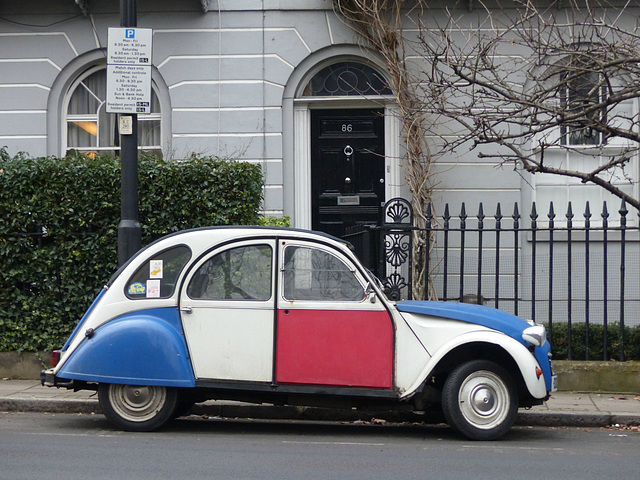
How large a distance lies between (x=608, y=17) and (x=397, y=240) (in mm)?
5555

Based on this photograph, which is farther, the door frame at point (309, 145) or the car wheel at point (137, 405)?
the door frame at point (309, 145)

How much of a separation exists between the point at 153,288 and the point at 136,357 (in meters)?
0.61

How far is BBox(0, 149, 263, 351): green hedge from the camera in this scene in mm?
9797

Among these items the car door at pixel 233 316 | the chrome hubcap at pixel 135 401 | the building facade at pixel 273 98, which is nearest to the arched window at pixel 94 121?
the building facade at pixel 273 98

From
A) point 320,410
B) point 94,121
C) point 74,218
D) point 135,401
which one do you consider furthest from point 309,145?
point 135,401

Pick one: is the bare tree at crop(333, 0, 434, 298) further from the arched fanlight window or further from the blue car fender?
the blue car fender

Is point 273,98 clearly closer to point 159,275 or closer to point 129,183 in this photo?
point 129,183

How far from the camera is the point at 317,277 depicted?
7.45 metres

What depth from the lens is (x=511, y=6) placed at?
12.9 m

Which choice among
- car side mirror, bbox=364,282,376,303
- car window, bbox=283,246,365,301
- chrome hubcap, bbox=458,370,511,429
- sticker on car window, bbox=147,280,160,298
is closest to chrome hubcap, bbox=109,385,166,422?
sticker on car window, bbox=147,280,160,298

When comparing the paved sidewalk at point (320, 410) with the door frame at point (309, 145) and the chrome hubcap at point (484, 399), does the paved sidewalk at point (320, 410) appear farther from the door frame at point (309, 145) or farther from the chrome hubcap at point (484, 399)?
the door frame at point (309, 145)

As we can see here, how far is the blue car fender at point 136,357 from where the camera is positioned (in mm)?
7293

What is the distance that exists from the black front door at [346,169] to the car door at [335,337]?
585 cm

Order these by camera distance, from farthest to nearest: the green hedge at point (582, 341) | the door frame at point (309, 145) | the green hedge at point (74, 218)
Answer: the door frame at point (309, 145) → the green hedge at point (582, 341) → the green hedge at point (74, 218)
